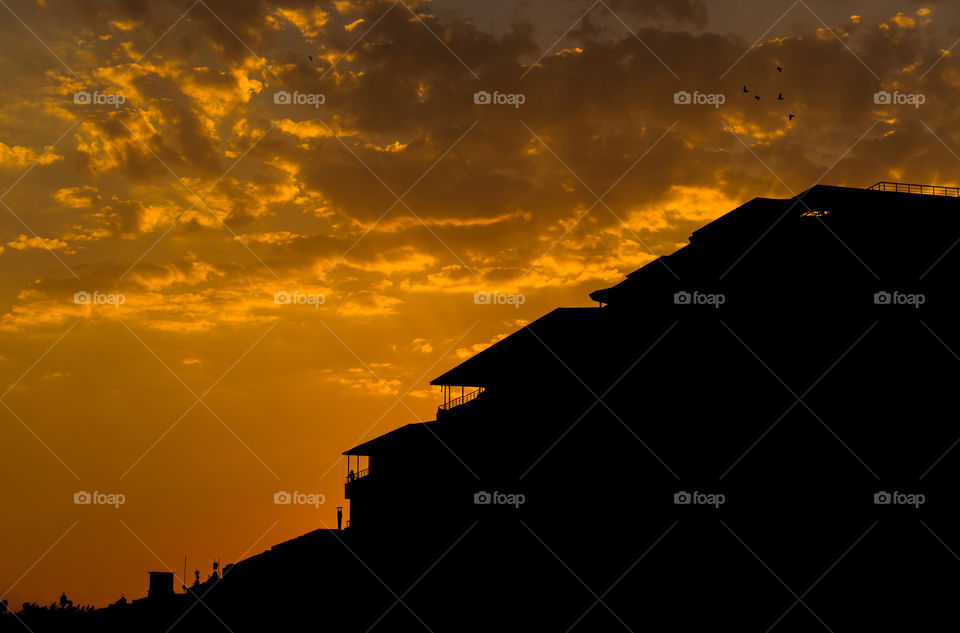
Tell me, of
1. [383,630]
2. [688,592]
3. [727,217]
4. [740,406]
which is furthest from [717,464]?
[383,630]

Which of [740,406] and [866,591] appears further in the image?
[740,406]

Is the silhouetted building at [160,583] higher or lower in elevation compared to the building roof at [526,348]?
lower

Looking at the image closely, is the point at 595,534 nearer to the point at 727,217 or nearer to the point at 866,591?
the point at 866,591

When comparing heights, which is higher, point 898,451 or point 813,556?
point 898,451

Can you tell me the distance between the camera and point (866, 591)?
119ft

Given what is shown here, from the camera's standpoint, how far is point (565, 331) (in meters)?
49.0

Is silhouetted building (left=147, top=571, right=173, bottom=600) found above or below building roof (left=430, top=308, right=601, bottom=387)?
below

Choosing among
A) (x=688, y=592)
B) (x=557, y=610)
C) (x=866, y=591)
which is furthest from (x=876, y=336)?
(x=557, y=610)

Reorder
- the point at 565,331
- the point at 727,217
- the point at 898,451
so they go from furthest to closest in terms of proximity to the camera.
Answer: the point at 565,331 < the point at 727,217 < the point at 898,451

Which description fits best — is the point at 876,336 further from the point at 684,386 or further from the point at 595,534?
the point at 595,534

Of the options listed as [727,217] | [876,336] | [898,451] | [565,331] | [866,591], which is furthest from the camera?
[565,331]

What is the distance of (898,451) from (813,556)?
20.9 ft

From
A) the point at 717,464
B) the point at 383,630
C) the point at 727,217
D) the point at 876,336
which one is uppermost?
the point at 727,217

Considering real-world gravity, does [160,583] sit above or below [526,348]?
below
